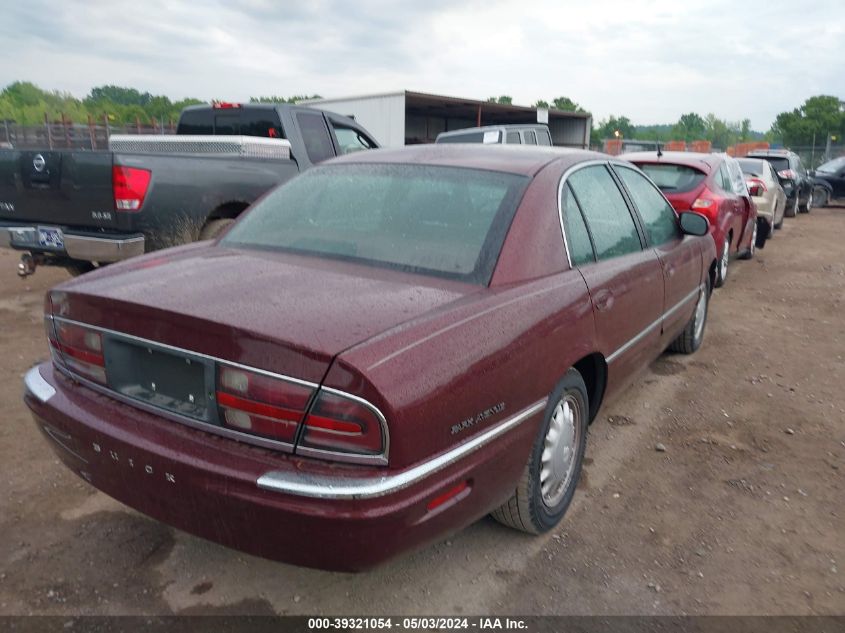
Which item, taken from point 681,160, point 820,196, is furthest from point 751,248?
point 820,196

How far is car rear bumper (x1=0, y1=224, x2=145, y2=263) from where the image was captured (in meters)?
4.84

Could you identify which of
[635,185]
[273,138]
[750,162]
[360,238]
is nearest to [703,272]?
[635,185]

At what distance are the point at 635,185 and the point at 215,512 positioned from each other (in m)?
3.05

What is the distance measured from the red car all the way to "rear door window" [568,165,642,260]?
327 cm

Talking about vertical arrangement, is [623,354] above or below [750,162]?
below

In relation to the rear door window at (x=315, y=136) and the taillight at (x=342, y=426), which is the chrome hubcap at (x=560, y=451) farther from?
the rear door window at (x=315, y=136)

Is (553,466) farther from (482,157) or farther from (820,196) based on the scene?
(820,196)

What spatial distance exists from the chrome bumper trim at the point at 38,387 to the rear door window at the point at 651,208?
9.89 feet

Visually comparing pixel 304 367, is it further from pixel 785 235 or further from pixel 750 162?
pixel 785 235

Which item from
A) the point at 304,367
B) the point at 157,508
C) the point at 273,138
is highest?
the point at 273,138

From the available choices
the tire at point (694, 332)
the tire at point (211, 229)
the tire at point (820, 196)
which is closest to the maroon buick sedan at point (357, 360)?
the tire at point (694, 332)

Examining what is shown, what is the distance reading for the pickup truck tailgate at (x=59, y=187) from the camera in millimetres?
4855

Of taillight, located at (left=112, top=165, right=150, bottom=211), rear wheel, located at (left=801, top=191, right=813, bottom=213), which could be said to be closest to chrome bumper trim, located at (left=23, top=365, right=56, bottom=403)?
taillight, located at (left=112, top=165, right=150, bottom=211)

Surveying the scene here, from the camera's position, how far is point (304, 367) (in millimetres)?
1825
